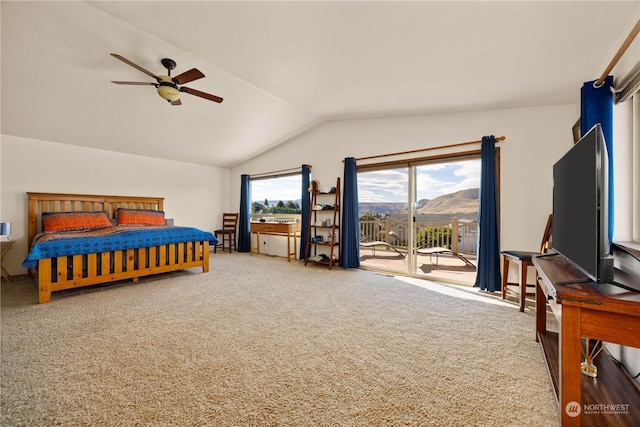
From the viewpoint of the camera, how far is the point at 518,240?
3102mm

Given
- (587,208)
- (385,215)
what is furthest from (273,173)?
(587,208)

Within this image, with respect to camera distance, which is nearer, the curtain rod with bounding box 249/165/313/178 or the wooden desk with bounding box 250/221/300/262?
the wooden desk with bounding box 250/221/300/262

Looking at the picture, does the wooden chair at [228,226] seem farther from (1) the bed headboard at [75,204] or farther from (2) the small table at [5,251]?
(2) the small table at [5,251]

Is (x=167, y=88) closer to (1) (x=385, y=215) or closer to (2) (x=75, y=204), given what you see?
(2) (x=75, y=204)

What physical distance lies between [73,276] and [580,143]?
186 inches

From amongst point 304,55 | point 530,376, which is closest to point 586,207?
point 530,376

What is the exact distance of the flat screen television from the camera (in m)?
1.08

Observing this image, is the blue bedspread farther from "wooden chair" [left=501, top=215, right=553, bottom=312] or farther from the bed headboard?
"wooden chair" [left=501, top=215, right=553, bottom=312]

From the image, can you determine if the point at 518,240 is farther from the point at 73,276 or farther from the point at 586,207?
the point at 73,276

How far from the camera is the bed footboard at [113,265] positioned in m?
2.70

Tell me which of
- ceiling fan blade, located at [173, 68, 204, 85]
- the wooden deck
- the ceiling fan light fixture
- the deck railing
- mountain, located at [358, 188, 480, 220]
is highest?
ceiling fan blade, located at [173, 68, 204, 85]

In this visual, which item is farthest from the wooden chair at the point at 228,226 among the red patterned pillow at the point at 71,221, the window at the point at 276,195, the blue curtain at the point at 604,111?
the blue curtain at the point at 604,111

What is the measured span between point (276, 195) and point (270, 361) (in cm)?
460

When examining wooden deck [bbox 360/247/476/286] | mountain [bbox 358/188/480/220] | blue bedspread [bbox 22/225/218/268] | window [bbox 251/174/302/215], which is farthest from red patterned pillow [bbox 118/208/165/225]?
wooden deck [bbox 360/247/476/286]
